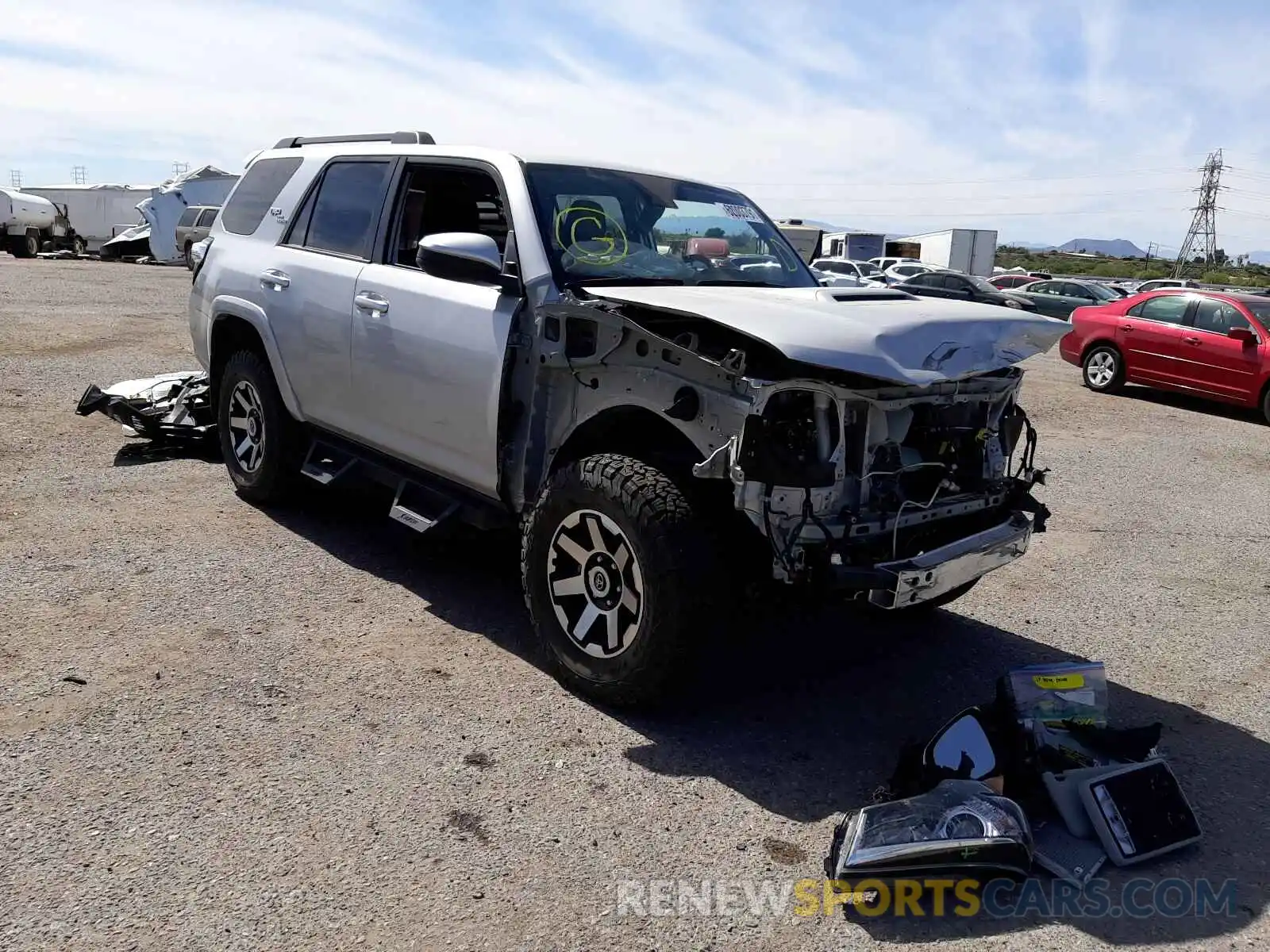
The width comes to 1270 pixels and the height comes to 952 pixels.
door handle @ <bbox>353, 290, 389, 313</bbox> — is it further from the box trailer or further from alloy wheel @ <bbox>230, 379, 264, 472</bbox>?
the box trailer

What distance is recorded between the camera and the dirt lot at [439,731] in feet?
9.11

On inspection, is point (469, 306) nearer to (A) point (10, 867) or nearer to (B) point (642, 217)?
(B) point (642, 217)

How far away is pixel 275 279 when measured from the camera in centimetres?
551

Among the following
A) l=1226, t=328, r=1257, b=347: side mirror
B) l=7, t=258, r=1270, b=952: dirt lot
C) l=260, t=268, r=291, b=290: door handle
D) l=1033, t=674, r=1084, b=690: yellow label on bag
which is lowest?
l=7, t=258, r=1270, b=952: dirt lot

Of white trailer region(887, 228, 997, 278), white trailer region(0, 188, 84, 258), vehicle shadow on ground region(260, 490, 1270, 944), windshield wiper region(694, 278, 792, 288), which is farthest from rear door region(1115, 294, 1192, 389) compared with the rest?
white trailer region(0, 188, 84, 258)

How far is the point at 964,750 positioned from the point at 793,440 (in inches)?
45.7

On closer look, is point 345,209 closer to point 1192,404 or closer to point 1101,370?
point 1101,370

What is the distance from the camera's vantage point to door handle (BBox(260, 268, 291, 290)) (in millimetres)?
5445

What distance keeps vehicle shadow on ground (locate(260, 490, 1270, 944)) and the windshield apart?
161 centimetres

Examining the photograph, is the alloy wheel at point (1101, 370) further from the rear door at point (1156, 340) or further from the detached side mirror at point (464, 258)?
the detached side mirror at point (464, 258)

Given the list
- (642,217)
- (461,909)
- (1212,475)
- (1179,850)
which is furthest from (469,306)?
(1212,475)

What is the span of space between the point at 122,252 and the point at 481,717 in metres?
38.3

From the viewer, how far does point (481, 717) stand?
3.82 meters

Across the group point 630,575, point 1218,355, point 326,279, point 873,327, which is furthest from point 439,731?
point 1218,355
